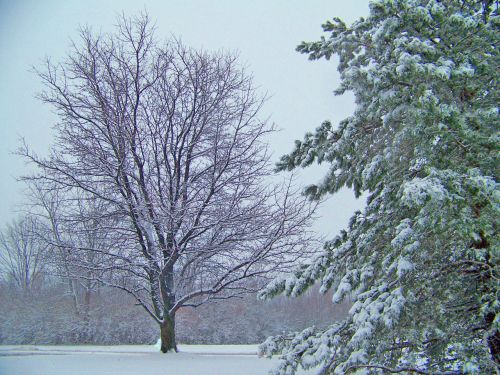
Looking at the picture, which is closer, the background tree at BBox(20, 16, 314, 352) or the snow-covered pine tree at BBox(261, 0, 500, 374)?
the snow-covered pine tree at BBox(261, 0, 500, 374)

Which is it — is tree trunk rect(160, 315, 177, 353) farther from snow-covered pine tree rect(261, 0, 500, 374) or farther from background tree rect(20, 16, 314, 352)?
snow-covered pine tree rect(261, 0, 500, 374)

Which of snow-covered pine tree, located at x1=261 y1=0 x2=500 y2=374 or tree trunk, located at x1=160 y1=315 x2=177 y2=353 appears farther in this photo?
tree trunk, located at x1=160 y1=315 x2=177 y2=353

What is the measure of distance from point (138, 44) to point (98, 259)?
22.1 ft

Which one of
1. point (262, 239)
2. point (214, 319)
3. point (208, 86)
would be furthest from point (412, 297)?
point (214, 319)

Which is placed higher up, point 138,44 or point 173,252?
point 138,44

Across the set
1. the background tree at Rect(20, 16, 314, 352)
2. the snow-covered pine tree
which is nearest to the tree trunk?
the background tree at Rect(20, 16, 314, 352)

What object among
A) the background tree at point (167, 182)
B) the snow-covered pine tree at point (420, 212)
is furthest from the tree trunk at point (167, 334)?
the snow-covered pine tree at point (420, 212)

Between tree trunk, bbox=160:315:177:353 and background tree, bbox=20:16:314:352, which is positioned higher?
background tree, bbox=20:16:314:352

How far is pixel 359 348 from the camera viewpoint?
13.4ft

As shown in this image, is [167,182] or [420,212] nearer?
[420,212]

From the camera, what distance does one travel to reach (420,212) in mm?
3863

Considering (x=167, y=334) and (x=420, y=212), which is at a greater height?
(x=420, y=212)

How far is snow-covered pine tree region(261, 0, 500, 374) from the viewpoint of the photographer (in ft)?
12.3

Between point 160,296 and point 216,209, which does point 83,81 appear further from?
point 160,296
